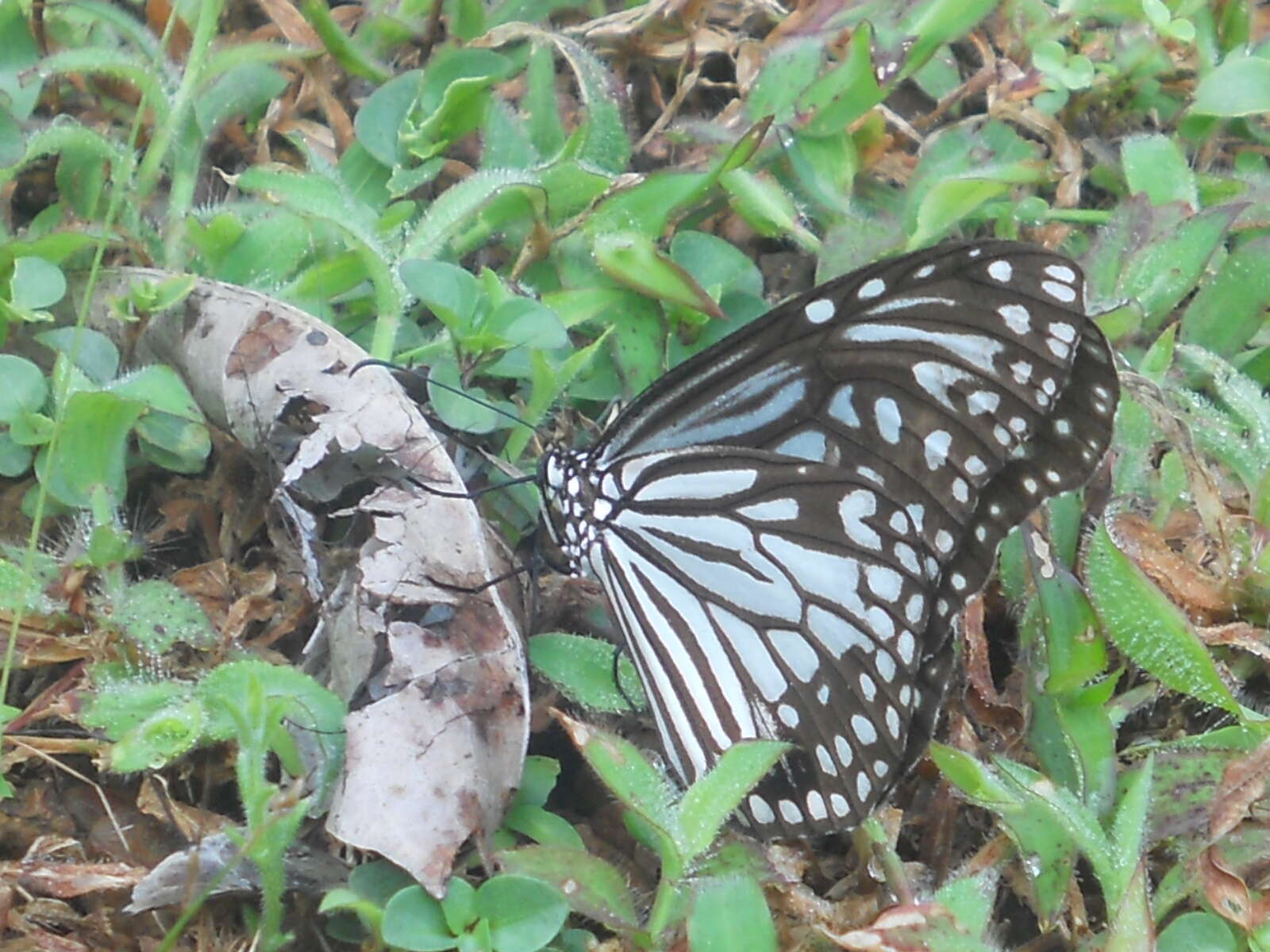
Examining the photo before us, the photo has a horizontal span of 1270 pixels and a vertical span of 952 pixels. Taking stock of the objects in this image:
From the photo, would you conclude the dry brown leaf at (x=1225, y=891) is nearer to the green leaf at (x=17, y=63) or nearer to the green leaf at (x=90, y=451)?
the green leaf at (x=90, y=451)

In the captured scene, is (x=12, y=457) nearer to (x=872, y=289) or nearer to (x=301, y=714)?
(x=301, y=714)

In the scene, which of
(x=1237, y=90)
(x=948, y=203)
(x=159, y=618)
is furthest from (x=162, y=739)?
(x=1237, y=90)

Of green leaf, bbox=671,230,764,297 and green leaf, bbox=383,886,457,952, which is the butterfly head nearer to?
green leaf, bbox=671,230,764,297

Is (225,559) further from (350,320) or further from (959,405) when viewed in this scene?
(959,405)

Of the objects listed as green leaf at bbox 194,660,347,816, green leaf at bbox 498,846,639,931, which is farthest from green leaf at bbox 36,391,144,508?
green leaf at bbox 498,846,639,931

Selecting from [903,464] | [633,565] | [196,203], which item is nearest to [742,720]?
[633,565]

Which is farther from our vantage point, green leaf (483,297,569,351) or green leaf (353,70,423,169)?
green leaf (353,70,423,169)

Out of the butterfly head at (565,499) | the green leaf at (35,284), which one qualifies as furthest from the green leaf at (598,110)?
the green leaf at (35,284)
